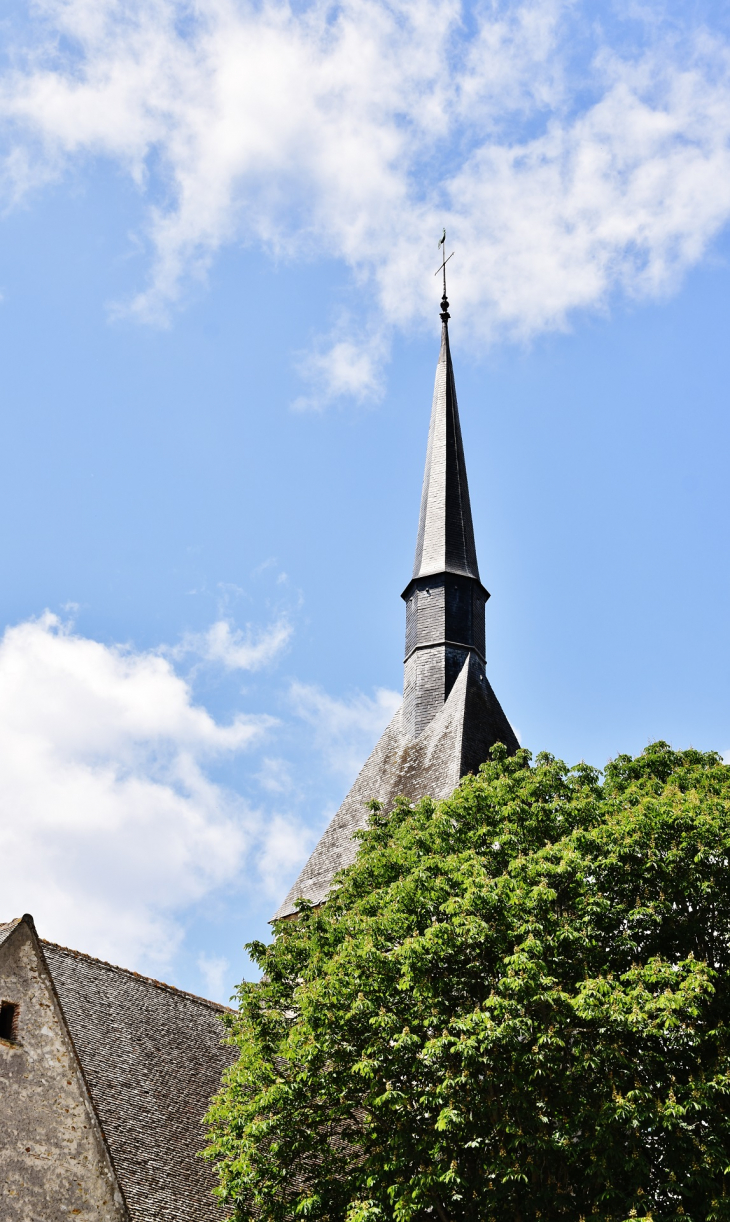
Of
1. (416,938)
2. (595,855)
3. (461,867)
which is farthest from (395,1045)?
(595,855)

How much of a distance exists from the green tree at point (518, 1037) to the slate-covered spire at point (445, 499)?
664 inches

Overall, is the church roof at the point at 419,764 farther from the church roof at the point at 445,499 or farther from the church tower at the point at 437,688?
the church roof at the point at 445,499

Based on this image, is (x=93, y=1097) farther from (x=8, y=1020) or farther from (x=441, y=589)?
(x=441, y=589)

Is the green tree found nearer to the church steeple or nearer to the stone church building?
the stone church building

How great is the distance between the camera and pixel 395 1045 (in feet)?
54.0

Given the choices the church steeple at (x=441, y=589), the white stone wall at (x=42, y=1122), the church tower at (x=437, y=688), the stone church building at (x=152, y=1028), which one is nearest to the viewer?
the white stone wall at (x=42, y=1122)

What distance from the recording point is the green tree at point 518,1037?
15.1 meters

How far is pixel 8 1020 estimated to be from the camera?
1695 centimetres

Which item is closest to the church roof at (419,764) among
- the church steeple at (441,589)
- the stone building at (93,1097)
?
the church steeple at (441,589)

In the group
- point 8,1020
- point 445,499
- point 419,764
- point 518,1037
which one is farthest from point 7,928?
point 445,499

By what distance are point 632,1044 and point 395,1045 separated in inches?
130

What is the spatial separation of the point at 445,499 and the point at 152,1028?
2015 cm

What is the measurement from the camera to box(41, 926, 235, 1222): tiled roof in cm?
1775

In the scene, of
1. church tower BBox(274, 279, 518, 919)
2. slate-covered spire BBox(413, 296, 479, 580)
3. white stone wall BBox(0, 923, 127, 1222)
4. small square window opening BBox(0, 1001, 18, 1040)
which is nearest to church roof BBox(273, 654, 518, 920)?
church tower BBox(274, 279, 518, 919)
